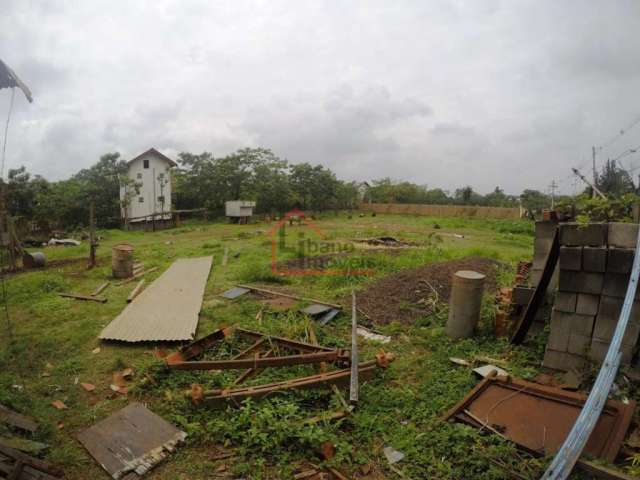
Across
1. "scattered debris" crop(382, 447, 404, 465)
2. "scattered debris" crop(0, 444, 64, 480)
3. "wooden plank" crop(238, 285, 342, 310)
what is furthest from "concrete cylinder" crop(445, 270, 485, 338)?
"scattered debris" crop(0, 444, 64, 480)

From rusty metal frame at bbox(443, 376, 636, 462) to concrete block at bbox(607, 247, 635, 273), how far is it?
3.91 feet

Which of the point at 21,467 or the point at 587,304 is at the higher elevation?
the point at 587,304

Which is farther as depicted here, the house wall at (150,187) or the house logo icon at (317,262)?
the house wall at (150,187)

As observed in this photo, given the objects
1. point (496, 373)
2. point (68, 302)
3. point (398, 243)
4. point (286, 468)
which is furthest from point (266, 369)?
point (398, 243)

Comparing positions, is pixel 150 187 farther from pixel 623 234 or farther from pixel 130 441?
pixel 623 234

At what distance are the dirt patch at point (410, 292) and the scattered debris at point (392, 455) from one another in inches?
112

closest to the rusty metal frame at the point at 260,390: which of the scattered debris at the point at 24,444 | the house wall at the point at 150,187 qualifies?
the scattered debris at the point at 24,444

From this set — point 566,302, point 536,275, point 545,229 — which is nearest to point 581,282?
point 566,302

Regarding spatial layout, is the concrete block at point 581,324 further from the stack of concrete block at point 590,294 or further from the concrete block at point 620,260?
the concrete block at point 620,260

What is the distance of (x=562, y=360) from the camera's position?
368 centimetres

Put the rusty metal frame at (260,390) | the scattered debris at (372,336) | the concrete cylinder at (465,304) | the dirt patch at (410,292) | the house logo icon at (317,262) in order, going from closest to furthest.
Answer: the rusty metal frame at (260,390), the concrete cylinder at (465,304), the scattered debris at (372,336), the dirt patch at (410,292), the house logo icon at (317,262)

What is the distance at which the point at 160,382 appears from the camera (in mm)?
3850

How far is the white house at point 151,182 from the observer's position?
26.6 m

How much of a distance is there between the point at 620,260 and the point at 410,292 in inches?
141
